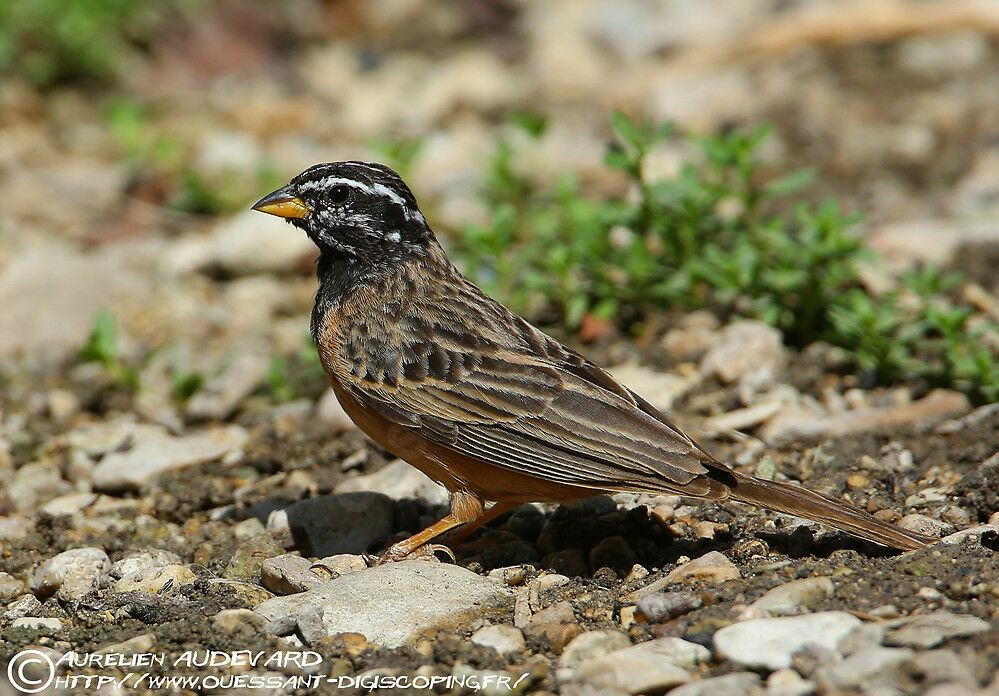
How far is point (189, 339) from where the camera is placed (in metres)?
8.96

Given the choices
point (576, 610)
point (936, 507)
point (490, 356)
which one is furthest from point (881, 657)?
point (490, 356)

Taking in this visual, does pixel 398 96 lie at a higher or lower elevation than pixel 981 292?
higher

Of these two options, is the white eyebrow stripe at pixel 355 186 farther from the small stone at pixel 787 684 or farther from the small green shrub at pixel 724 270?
the small stone at pixel 787 684

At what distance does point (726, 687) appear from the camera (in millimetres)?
4125

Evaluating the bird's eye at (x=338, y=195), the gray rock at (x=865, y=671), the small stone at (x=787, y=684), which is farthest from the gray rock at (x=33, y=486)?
the gray rock at (x=865, y=671)

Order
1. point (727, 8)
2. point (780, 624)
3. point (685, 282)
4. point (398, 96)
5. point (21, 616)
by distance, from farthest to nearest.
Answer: point (727, 8) < point (398, 96) < point (685, 282) < point (21, 616) < point (780, 624)

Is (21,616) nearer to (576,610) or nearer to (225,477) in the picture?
(225,477)

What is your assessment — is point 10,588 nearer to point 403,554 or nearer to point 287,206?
point 403,554

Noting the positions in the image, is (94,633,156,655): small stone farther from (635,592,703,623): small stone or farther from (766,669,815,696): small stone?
(766,669,815,696): small stone

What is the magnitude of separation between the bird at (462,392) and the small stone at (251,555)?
62cm

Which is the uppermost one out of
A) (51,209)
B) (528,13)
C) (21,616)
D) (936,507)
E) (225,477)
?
(528,13)

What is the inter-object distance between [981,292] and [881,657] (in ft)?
15.6

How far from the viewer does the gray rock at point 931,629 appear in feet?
13.7

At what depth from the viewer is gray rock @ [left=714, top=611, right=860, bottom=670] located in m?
4.27
